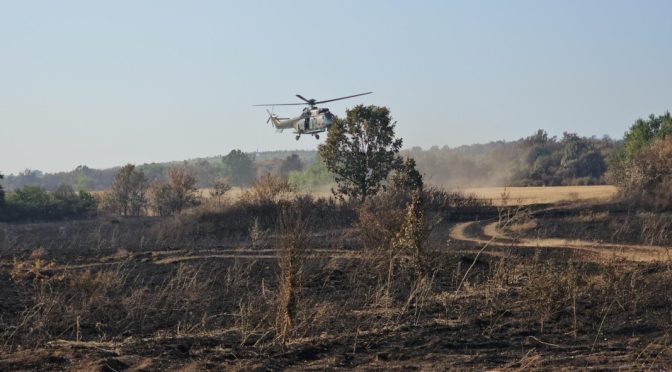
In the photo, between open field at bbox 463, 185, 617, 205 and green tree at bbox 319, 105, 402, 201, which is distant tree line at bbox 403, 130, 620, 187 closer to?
open field at bbox 463, 185, 617, 205

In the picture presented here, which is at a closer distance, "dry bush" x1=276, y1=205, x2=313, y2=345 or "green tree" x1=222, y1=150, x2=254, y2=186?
"dry bush" x1=276, y1=205, x2=313, y2=345

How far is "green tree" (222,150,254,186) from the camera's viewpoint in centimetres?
11862

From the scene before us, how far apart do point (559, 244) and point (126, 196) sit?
1401 inches

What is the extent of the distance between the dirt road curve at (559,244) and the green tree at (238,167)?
281 ft

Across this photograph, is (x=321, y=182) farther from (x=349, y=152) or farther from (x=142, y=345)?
(x=142, y=345)

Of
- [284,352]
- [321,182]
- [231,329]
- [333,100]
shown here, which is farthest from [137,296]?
[321,182]

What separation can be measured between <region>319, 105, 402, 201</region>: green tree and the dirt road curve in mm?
7117

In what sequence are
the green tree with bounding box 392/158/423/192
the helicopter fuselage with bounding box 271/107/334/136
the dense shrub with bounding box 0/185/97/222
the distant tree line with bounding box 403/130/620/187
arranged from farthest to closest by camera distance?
the distant tree line with bounding box 403/130/620/187 < the dense shrub with bounding box 0/185/97/222 < the helicopter fuselage with bounding box 271/107/334/136 < the green tree with bounding box 392/158/423/192

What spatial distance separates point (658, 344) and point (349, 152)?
30.1m

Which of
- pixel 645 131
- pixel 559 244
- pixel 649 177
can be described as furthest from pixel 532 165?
pixel 559 244

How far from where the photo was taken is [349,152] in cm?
4100

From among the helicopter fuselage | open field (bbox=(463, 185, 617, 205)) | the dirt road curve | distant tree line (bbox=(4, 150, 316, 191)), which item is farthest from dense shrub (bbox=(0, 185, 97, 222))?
distant tree line (bbox=(4, 150, 316, 191))

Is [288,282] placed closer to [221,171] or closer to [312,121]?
[312,121]

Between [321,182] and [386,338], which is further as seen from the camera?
[321,182]
